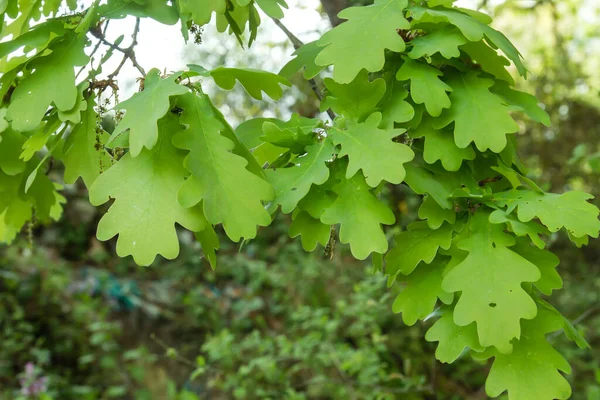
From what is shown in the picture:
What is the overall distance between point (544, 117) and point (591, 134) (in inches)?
176

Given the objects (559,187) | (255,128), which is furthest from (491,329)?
(559,187)

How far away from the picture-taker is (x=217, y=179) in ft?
2.90

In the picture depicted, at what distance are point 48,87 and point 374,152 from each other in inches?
23.3

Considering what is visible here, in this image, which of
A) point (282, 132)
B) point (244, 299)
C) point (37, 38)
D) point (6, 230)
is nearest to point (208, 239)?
point (282, 132)

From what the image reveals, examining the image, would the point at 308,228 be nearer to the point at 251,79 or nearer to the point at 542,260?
the point at 251,79

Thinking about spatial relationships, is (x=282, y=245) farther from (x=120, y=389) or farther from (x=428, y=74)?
(x=428, y=74)

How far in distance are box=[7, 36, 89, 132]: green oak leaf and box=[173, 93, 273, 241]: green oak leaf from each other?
8.7 inches

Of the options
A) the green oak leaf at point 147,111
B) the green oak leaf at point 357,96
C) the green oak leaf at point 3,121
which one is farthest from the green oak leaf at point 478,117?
the green oak leaf at point 3,121

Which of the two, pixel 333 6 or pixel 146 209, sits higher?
pixel 146 209

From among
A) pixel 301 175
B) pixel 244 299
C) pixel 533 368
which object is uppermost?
pixel 301 175

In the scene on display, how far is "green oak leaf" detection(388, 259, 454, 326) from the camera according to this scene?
0.99 m

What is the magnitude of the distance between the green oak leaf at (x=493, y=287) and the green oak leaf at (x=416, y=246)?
52mm

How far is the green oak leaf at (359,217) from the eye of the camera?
3.01ft

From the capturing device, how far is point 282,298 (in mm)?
4762
